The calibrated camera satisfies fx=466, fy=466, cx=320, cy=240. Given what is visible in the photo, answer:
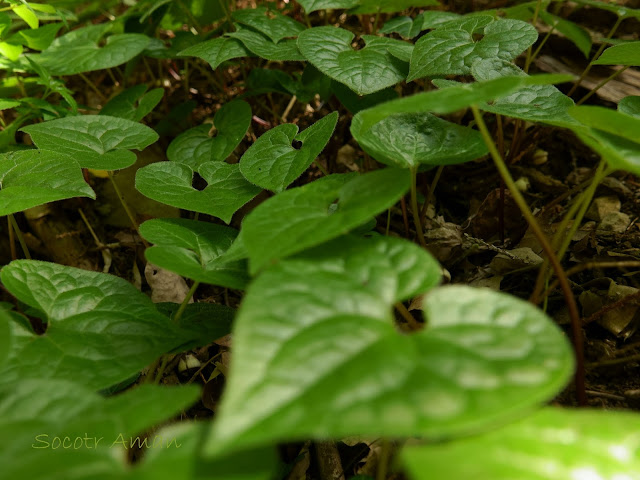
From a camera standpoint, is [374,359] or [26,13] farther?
[26,13]

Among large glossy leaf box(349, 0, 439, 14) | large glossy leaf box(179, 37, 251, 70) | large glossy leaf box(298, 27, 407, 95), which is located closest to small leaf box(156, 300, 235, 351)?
large glossy leaf box(298, 27, 407, 95)

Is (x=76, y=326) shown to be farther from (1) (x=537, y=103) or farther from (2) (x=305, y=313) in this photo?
(1) (x=537, y=103)

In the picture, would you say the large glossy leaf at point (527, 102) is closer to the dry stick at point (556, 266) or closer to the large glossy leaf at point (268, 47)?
the dry stick at point (556, 266)

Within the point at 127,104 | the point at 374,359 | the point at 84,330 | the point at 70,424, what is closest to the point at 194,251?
the point at 84,330

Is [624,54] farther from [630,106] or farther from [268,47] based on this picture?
[268,47]

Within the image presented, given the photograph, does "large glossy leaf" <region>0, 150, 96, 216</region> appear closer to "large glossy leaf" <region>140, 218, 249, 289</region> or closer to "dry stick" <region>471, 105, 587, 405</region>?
"large glossy leaf" <region>140, 218, 249, 289</region>

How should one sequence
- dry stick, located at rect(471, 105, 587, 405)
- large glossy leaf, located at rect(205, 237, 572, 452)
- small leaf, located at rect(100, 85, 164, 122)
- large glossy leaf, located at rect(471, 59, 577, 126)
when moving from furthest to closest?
small leaf, located at rect(100, 85, 164, 122), large glossy leaf, located at rect(471, 59, 577, 126), dry stick, located at rect(471, 105, 587, 405), large glossy leaf, located at rect(205, 237, 572, 452)

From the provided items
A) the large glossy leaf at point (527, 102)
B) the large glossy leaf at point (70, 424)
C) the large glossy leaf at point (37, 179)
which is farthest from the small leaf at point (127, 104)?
the large glossy leaf at point (70, 424)
